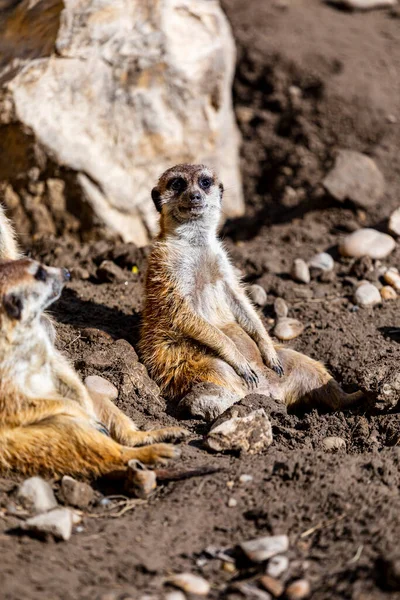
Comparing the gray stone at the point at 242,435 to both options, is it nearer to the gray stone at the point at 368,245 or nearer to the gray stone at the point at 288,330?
the gray stone at the point at 288,330

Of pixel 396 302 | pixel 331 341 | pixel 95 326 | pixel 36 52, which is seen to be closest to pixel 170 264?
pixel 95 326

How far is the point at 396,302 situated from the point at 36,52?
3367 mm

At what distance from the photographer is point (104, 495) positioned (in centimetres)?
361

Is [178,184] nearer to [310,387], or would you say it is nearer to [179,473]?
[310,387]

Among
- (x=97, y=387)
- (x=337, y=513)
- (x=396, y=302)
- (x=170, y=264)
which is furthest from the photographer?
(x=396, y=302)

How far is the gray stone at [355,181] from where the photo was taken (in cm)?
696

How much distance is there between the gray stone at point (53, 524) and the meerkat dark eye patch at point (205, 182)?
2.53 m

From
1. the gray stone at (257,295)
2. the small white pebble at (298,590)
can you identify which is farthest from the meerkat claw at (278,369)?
the small white pebble at (298,590)

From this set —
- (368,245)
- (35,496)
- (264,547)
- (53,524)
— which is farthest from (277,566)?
(368,245)

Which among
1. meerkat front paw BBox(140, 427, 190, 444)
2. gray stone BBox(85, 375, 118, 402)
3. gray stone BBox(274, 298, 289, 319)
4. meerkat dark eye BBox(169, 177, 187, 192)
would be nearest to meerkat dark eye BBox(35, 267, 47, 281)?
gray stone BBox(85, 375, 118, 402)

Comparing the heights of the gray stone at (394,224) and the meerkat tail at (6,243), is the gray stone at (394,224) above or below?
below

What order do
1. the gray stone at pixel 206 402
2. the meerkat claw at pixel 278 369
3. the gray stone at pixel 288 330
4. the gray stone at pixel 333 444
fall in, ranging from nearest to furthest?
the gray stone at pixel 333 444 < the gray stone at pixel 206 402 < the meerkat claw at pixel 278 369 < the gray stone at pixel 288 330

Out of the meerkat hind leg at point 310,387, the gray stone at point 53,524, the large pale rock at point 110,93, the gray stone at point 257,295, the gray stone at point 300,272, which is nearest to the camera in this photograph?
the gray stone at point 53,524

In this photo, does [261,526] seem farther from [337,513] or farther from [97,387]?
[97,387]
